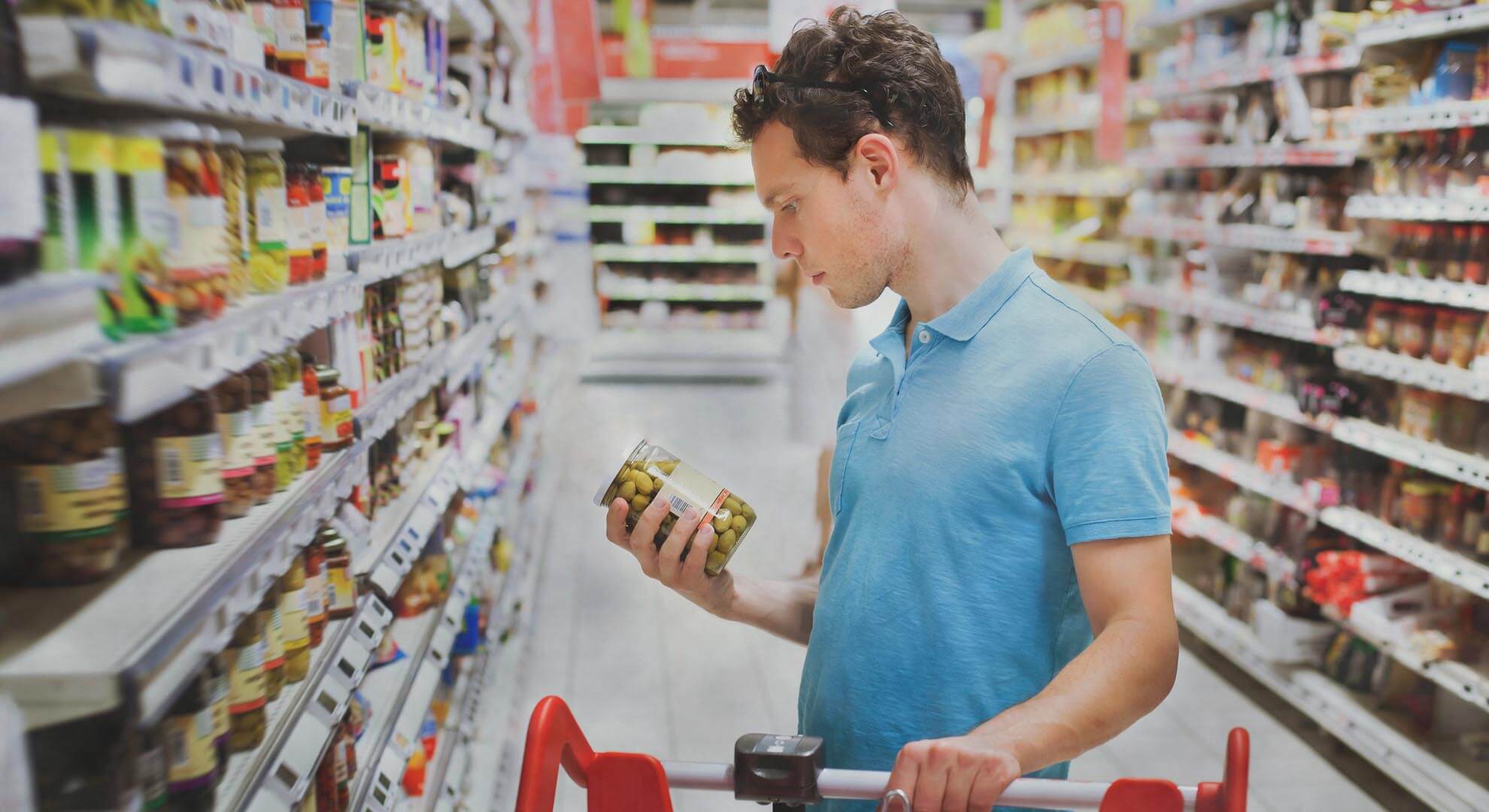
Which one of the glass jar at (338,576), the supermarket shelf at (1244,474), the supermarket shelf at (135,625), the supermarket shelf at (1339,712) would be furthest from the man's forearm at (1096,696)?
the supermarket shelf at (1244,474)

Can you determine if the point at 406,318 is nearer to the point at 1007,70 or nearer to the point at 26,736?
the point at 26,736

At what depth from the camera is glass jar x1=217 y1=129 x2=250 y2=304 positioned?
1.43 meters

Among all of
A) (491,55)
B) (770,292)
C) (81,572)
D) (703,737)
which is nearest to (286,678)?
(81,572)

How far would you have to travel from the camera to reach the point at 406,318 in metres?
2.70

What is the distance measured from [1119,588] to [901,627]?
312 millimetres

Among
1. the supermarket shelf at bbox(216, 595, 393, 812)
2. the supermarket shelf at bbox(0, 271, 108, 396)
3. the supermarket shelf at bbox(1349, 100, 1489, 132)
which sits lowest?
the supermarket shelf at bbox(216, 595, 393, 812)

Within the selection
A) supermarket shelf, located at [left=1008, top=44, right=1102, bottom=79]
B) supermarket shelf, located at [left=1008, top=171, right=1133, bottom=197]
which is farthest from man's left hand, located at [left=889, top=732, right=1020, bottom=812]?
supermarket shelf, located at [left=1008, top=44, right=1102, bottom=79]

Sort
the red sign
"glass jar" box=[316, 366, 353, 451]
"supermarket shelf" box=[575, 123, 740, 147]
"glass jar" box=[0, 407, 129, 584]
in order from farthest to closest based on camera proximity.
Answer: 1. "supermarket shelf" box=[575, 123, 740, 147]
2. the red sign
3. "glass jar" box=[316, 366, 353, 451]
4. "glass jar" box=[0, 407, 129, 584]

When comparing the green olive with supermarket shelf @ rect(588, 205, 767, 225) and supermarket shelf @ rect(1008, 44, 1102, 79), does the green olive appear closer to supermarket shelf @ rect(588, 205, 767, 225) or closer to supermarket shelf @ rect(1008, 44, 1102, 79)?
supermarket shelf @ rect(1008, 44, 1102, 79)

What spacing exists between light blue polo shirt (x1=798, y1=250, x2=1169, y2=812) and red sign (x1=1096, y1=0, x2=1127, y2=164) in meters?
4.35

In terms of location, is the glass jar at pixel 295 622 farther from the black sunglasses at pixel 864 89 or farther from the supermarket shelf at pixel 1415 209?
the supermarket shelf at pixel 1415 209

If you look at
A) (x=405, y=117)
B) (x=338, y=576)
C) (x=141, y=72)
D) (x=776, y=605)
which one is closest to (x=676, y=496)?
(x=776, y=605)

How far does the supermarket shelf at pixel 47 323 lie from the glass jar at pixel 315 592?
0.81 meters

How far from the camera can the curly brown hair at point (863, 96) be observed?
159cm
